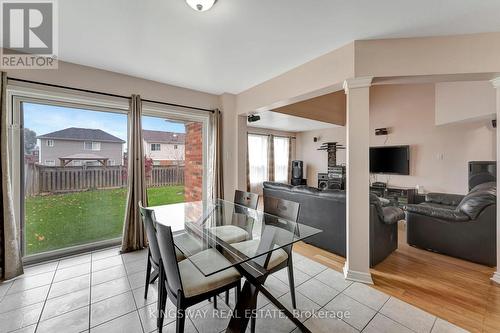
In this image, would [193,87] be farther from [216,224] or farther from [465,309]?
[465,309]

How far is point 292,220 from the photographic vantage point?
80.1 inches

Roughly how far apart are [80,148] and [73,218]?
0.95m

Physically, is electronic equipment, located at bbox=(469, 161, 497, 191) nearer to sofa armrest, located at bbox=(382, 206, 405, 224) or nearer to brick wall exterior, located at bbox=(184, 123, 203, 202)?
sofa armrest, located at bbox=(382, 206, 405, 224)

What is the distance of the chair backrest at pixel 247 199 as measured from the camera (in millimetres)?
2586

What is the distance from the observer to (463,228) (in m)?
2.53

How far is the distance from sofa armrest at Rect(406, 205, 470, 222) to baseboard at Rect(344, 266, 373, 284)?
1444mm

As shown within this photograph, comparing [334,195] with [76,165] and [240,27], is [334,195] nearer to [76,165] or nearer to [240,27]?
[240,27]

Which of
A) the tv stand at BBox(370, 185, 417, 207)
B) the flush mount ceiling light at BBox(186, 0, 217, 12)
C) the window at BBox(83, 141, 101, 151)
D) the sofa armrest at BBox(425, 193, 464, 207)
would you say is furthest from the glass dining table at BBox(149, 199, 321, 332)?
the tv stand at BBox(370, 185, 417, 207)

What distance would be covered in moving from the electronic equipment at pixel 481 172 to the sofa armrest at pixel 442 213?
6.24ft

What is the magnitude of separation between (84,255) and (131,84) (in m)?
2.41

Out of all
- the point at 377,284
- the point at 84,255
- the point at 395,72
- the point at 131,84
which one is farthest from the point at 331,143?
the point at 84,255

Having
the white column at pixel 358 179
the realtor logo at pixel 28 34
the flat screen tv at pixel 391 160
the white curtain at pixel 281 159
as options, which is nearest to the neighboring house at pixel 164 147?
the realtor logo at pixel 28 34

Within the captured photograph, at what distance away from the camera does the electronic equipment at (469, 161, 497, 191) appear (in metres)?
3.61

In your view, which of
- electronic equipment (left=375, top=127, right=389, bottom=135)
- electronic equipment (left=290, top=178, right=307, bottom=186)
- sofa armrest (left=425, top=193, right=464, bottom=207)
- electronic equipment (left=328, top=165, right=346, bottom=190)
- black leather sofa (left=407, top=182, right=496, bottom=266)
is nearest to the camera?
black leather sofa (left=407, top=182, right=496, bottom=266)
